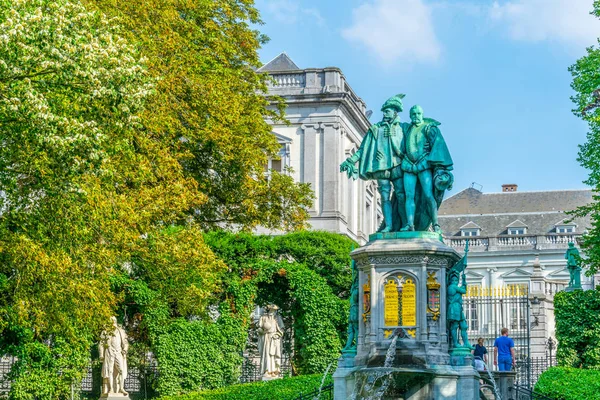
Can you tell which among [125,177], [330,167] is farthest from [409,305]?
[330,167]

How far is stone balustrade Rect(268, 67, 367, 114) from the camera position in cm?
4544

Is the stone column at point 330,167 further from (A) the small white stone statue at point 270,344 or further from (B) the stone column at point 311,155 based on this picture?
(A) the small white stone statue at point 270,344

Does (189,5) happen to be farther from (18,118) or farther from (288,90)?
(288,90)

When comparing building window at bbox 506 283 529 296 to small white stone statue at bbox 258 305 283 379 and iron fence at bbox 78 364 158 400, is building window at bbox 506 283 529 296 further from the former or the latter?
iron fence at bbox 78 364 158 400

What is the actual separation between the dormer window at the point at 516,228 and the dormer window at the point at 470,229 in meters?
1.91

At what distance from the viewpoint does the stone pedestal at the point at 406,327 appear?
14.8 metres

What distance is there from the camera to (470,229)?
6412 centimetres

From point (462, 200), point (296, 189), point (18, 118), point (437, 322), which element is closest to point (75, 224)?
point (18, 118)

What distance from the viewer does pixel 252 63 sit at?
32844 mm

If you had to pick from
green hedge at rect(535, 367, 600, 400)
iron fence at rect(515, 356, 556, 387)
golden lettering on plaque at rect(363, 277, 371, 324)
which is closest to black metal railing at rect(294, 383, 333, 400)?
golden lettering on plaque at rect(363, 277, 371, 324)

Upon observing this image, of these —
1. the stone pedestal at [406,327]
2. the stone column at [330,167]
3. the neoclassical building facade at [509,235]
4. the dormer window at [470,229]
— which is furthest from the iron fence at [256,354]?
the dormer window at [470,229]

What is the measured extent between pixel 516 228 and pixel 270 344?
3722cm

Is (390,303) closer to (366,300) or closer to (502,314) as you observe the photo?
(366,300)

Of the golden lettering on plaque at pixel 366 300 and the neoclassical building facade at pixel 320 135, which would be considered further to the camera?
the neoclassical building facade at pixel 320 135
